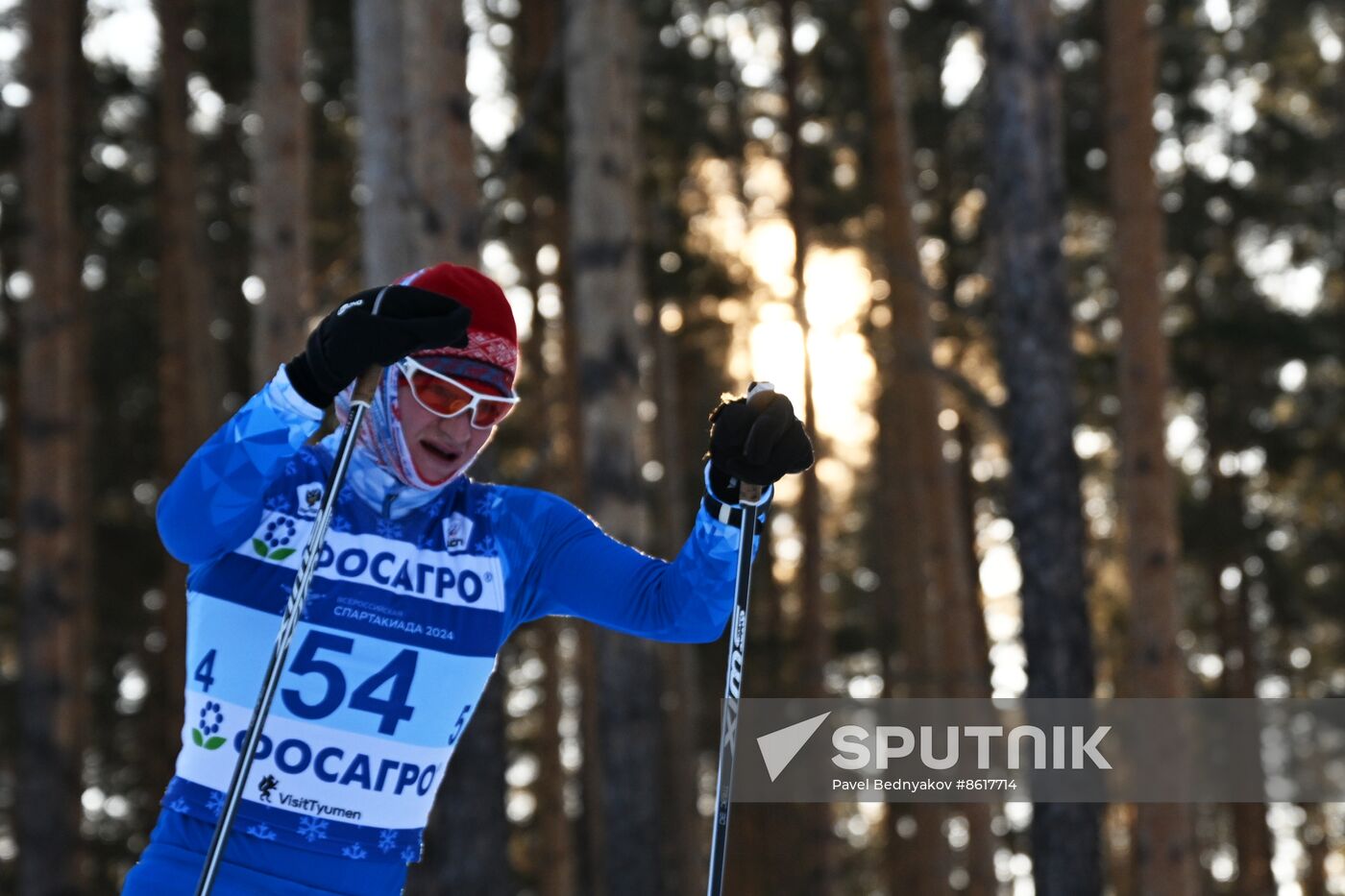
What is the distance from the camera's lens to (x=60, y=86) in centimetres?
1217

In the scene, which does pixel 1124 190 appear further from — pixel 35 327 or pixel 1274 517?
pixel 1274 517

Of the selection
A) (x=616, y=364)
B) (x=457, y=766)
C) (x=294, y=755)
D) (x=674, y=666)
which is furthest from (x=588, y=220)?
(x=674, y=666)

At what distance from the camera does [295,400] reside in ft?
10.00

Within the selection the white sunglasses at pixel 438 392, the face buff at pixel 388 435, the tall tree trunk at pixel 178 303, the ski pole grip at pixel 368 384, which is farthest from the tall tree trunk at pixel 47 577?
the ski pole grip at pixel 368 384

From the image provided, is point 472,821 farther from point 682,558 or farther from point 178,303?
point 178,303

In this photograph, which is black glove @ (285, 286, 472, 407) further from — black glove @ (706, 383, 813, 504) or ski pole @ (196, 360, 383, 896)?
black glove @ (706, 383, 813, 504)

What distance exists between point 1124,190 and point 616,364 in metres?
3.43

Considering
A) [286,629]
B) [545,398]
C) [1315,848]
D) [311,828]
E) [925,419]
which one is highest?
[545,398]

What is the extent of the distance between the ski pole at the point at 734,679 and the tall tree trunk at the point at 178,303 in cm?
1120

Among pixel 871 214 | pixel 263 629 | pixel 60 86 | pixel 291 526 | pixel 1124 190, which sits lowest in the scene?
pixel 263 629

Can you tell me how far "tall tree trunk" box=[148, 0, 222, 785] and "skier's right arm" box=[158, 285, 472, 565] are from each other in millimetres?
11177

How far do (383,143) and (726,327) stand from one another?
1338cm

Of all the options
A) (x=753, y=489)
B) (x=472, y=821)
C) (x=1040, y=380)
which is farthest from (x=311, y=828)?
(x=1040, y=380)

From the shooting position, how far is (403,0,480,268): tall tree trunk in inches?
271
